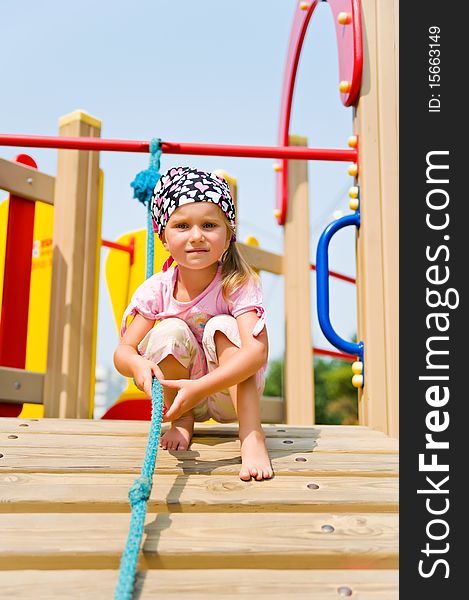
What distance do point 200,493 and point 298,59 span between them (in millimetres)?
3417

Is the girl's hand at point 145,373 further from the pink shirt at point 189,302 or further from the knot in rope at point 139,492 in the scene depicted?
the knot in rope at point 139,492

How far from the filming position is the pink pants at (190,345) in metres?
1.87

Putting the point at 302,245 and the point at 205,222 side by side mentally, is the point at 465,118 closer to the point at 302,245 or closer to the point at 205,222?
the point at 205,222

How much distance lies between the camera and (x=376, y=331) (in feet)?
7.55

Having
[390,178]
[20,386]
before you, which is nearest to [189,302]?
[390,178]

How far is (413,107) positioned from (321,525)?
1.47 metres

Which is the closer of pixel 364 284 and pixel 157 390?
pixel 157 390

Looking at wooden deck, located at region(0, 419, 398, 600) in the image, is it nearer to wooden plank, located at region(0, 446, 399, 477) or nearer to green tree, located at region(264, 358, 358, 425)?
wooden plank, located at region(0, 446, 399, 477)

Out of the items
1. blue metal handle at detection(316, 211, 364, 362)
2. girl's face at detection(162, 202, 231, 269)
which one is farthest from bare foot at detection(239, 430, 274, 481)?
blue metal handle at detection(316, 211, 364, 362)

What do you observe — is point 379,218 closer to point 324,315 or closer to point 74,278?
point 324,315

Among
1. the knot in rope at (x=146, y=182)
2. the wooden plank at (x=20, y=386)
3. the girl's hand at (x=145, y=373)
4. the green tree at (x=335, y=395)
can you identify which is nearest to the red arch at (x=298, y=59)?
the knot in rope at (x=146, y=182)

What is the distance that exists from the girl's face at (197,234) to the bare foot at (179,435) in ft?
1.41

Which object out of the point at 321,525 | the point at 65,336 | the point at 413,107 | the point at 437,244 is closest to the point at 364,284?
the point at 437,244

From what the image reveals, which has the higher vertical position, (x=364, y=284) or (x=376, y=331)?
(x=364, y=284)
